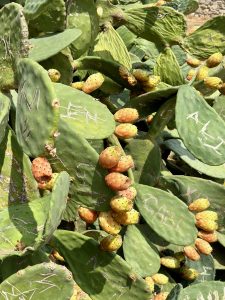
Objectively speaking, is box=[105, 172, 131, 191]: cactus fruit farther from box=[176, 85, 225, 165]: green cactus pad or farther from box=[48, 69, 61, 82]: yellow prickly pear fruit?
box=[48, 69, 61, 82]: yellow prickly pear fruit

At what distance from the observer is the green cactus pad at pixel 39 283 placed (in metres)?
1.18

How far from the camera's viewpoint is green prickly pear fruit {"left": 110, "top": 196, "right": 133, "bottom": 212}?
1334 mm

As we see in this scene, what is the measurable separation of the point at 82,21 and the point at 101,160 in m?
0.59

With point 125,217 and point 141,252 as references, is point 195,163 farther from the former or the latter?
point 125,217

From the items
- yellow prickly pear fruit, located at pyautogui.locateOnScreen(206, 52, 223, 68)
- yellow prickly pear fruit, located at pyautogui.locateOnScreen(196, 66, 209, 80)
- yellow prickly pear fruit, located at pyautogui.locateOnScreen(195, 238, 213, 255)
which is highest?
yellow prickly pear fruit, located at pyautogui.locateOnScreen(206, 52, 223, 68)

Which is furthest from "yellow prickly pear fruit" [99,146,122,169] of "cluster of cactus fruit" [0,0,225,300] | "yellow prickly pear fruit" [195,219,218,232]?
"yellow prickly pear fruit" [195,219,218,232]

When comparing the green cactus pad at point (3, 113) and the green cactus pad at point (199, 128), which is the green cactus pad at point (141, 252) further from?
the green cactus pad at point (3, 113)

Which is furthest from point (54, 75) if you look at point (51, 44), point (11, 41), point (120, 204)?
point (120, 204)

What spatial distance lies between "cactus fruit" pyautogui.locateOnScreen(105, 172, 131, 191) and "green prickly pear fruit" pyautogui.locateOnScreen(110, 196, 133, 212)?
0.08ft

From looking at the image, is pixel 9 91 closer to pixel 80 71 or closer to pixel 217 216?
pixel 80 71

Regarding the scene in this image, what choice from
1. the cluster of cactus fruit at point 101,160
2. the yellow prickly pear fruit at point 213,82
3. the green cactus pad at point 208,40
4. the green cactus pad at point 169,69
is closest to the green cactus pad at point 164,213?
the cluster of cactus fruit at point 101,160

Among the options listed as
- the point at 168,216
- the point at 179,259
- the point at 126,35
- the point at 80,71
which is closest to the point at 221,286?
the point at 179,259

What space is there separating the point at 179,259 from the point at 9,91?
73cm

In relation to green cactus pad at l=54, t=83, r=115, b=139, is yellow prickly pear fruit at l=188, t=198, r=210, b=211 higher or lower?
lower
